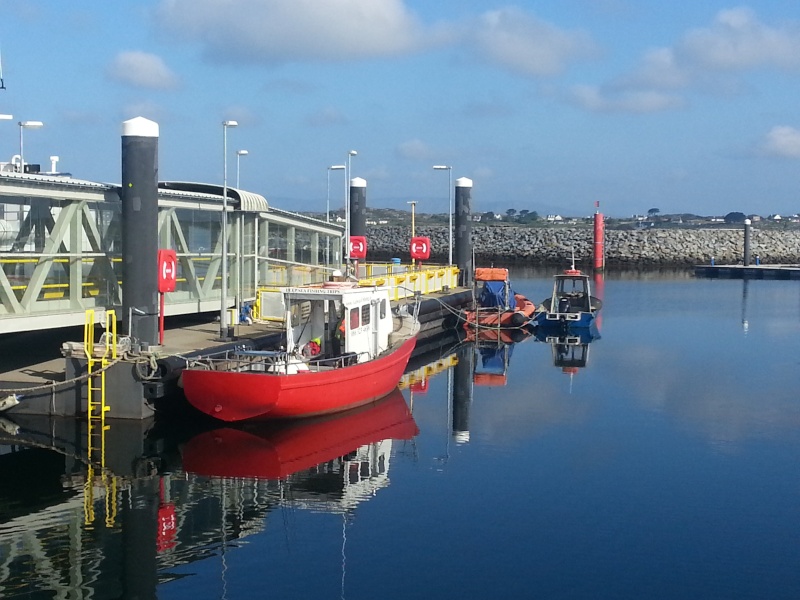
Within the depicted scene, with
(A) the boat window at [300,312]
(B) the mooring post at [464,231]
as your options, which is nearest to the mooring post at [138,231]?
(A) the boat window at [300,312]

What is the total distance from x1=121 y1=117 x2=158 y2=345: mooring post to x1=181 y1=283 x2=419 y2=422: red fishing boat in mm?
1862

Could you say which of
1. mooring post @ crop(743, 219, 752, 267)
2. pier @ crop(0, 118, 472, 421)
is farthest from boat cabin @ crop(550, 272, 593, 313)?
mooring post @ crop(743, 219, 752, 267)

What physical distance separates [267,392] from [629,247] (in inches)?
3302

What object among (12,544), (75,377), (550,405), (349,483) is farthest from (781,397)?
(12,544)

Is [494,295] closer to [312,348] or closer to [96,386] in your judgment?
[312,348]

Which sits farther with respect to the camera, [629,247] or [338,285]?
[629,247]

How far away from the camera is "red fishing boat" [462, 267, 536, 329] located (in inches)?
1825

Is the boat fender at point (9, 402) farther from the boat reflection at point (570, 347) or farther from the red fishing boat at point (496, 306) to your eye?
the red fishing boat at point (496, 306)

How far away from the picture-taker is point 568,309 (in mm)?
47312

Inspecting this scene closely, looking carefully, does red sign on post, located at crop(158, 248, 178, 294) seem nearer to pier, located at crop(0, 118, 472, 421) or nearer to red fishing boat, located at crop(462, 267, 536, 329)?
pier, located at crop(0, 118, 472, 421)

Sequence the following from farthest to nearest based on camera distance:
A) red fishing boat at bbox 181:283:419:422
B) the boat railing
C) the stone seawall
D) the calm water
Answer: the stone seawall < the boat railing < red fishing boat at bbox 181:283:419:422 < the calm water

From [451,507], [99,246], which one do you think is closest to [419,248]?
[99,246]

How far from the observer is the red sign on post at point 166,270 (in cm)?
2527

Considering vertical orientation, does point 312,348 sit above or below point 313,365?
above
